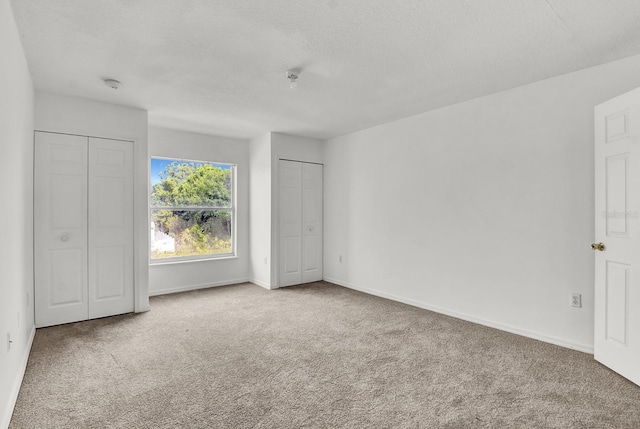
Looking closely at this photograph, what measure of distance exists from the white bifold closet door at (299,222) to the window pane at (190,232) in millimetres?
973

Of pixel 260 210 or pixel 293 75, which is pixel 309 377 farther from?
pixel 260 210

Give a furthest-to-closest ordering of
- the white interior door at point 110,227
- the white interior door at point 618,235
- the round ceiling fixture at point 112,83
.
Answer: the white interior door at point 110,227, the round ceiling fixture at point 112,83, the white interior door at point 618,235

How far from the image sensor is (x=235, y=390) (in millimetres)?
2309

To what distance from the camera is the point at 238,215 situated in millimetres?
5648

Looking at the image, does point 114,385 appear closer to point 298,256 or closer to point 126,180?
point 126,180

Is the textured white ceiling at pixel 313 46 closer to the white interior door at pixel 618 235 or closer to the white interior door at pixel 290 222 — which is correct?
the white interior door at pixel 618 235

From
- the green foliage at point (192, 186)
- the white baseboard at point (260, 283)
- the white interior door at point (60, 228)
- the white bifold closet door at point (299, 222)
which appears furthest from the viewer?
the white bifold closet door at point (299, 222)

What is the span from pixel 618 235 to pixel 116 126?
15.9 feet

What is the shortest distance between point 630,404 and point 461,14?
2645mm

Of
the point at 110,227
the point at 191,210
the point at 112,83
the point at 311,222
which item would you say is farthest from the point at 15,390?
the point at 311,222

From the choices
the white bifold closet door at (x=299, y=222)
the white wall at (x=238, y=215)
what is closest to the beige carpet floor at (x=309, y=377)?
the white wall at (x=238, y=215)

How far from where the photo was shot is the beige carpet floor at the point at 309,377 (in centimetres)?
201

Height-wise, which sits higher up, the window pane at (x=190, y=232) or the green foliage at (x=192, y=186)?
the green foliage at (x=192, y=186)

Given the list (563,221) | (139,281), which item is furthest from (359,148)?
(139,281)
